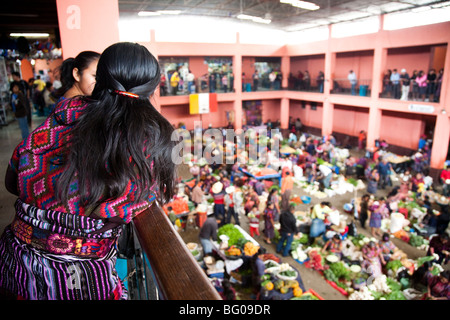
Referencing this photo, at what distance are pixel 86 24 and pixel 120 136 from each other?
3349 millimetres

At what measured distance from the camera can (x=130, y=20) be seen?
1741cm

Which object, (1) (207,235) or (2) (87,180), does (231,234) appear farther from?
(2) (87,180)

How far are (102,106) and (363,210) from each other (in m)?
9.45

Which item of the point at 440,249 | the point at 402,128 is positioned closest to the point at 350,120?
the point at 402,128

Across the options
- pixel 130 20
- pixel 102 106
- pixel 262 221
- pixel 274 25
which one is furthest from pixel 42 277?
pixel 274 25

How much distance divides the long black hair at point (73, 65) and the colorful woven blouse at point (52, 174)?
112 cm

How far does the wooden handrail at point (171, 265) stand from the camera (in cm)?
85

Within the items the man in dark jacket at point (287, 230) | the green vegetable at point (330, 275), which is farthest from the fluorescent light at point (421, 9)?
the green vegetable at point (330, 275)

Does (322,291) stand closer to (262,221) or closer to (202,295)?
(262,221)

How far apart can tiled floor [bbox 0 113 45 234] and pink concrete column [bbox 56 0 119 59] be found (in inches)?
67.5

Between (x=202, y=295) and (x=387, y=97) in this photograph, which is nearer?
(x=202, y=295)

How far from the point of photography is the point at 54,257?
1241 mm

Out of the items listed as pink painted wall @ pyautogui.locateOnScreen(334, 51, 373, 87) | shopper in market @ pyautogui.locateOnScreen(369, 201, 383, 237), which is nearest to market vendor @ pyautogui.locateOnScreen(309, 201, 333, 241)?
shopper in market @ pyautogui.locateOnScreen(369, 201, 383, 237)

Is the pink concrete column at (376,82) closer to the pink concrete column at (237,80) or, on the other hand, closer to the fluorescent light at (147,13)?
the pink concrete column at (237,80)
